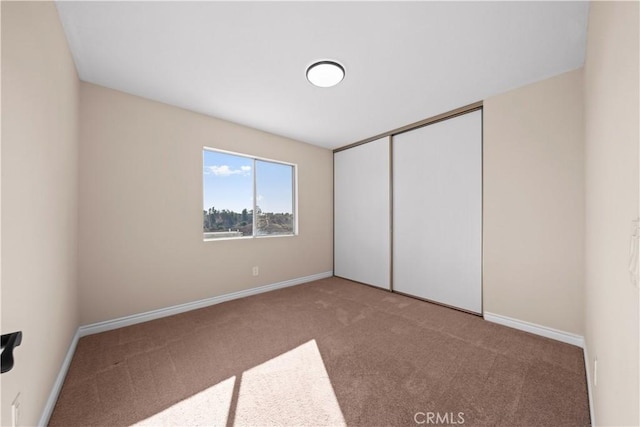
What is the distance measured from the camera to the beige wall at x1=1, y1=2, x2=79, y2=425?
3.25ft

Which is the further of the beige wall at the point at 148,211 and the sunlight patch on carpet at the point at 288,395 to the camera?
the beige wall at the point at 148,211

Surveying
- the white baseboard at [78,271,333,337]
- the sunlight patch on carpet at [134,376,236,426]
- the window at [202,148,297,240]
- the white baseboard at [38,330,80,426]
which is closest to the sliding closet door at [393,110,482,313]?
the window at [202,148,297,240]

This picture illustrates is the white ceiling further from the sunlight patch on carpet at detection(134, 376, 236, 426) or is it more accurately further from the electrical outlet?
the sunlight patch on carpet at detection(134, 376, 236, 426)

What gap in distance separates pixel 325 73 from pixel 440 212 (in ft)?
7.11

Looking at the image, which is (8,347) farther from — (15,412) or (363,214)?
(363,214)

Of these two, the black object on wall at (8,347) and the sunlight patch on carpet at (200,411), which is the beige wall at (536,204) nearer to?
the sunlight patch on carpet at (200,411)

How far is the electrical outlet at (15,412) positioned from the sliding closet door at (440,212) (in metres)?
3.52

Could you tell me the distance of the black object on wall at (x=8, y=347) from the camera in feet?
2.28

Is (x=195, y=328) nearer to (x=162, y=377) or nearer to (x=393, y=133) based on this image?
(x=162, y=377)

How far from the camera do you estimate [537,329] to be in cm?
232

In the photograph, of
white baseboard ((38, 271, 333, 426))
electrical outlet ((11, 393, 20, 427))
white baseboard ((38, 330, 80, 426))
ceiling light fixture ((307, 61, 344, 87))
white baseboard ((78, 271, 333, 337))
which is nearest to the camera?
electrical outlet ((11, 393, 20, 427))

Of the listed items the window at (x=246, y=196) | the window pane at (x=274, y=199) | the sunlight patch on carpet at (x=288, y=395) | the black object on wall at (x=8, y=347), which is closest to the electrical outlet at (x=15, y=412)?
the black object on wall at (x=8, y=347)

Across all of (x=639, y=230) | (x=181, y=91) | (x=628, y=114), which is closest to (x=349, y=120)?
(x=181, y=91)

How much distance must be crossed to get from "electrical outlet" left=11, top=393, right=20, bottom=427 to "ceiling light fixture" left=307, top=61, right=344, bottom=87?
103 inches
